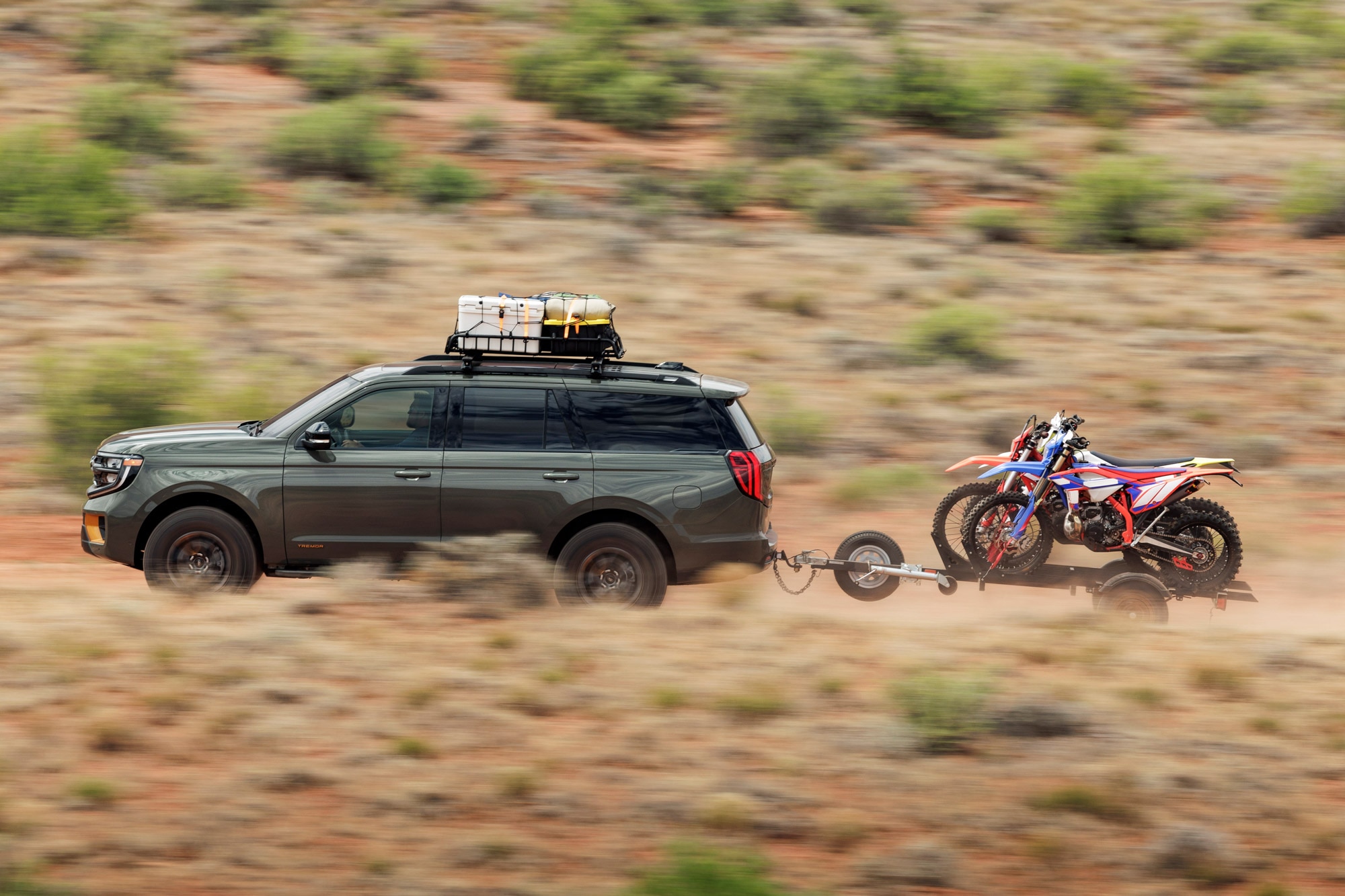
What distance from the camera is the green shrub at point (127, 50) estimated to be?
86.1ft

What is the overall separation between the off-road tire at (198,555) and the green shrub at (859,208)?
Result: 14.0m

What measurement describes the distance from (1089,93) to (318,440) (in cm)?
2240

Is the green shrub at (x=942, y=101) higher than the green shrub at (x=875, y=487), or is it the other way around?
the green shrub at (x=942, y=101)

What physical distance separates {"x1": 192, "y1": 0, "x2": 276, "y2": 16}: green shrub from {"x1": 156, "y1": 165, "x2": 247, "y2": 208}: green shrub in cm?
964

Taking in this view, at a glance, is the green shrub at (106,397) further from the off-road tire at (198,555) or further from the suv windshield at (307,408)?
the suv windshield at (307,408)

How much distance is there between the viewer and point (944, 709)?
757 cm

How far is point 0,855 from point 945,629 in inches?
225

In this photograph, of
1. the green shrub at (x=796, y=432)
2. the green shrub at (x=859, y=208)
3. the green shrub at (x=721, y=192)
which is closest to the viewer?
the green shrub at (x=796, y=432)

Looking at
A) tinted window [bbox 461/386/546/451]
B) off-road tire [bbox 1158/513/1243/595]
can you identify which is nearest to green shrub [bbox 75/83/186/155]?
tinted window [bbox 461/386/546/451]

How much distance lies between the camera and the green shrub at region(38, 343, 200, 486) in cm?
1350

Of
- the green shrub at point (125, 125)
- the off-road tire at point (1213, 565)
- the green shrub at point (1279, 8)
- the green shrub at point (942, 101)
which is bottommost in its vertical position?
the off-road tire at point (1213, 565)

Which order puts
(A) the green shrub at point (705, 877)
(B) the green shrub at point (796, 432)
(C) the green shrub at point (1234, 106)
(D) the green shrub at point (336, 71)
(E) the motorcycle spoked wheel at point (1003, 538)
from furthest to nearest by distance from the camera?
(C) the green shrub at point (1234, 106) → (D) the green shrub at point (336, 71) → (B) the green shrub at point (796, 432) → (E) the motorcycle spoked wheel at point (1003, 538) → (A) the green shrub at point (705, 877)

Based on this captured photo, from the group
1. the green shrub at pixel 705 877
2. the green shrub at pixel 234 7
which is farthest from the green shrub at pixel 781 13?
the green shrub at pixel 705 877

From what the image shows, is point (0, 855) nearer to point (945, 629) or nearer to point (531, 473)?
point (531, 473)
